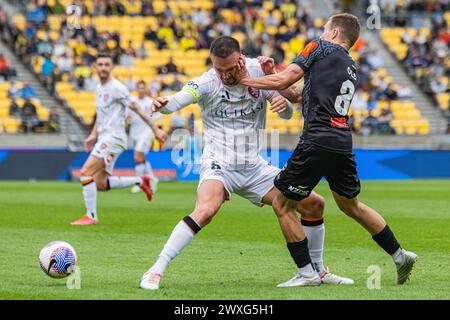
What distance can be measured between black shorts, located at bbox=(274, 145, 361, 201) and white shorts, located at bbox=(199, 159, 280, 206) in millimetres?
481

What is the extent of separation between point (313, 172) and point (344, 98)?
2.31 ft

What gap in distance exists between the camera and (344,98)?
27.9 feet

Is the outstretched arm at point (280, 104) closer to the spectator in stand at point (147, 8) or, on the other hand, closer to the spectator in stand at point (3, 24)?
the spectator in stand at point (3, 24)

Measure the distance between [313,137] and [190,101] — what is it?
1.15 metres

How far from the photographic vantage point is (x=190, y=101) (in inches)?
343

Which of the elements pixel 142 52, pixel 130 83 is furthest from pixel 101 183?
pixel 142 52

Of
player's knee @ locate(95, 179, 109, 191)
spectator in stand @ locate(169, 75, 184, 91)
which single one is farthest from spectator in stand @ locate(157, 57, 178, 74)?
player's knee @ locate(95, 179, 109, 191)

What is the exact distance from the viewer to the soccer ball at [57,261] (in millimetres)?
8648

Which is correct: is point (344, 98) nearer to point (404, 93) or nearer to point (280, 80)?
point (280, 80)

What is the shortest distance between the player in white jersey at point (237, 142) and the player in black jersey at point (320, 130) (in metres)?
0.20

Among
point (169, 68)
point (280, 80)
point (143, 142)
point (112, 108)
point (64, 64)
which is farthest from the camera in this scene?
point (169, 68)

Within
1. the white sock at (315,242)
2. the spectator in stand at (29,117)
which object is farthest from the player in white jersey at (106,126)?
the spectator in stand at (29,117)

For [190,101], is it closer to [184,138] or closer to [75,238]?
[75,238]
